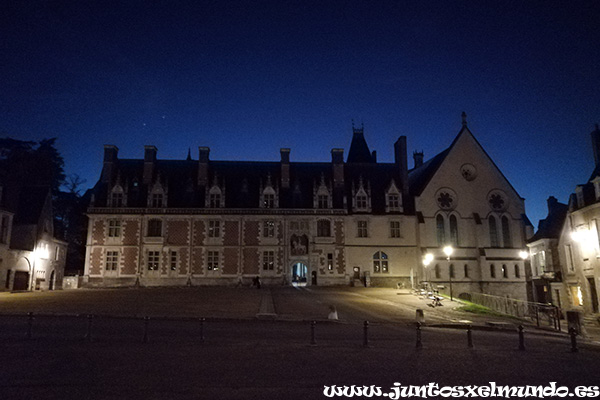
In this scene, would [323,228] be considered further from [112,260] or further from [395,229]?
[112,260]

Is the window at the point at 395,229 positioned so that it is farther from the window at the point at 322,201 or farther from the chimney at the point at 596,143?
the chimney at the point at 596,143

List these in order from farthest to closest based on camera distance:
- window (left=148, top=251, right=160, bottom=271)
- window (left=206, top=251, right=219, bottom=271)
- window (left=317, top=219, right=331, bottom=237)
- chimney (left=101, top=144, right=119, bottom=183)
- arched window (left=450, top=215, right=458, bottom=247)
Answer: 1. arched window (left=450, top=215, right=458, bottom=247)
2. chimney (left=101, top=144, right=119, bottom=183)
3. window (left=317, top=219, right=331, bottom=237)
4. window (left=206, top=251, right=219, bottom=271)
5. window (left=148, top=251, right=160, bottom=271)

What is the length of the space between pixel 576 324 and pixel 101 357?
18055 mm

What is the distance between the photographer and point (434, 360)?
36.4 ft

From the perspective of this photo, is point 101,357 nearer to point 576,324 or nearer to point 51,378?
point 51,378

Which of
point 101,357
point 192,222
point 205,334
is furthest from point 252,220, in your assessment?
point 101,357

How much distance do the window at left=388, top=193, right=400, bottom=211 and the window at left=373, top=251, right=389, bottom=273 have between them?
4.88m

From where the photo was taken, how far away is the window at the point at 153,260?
4191cm

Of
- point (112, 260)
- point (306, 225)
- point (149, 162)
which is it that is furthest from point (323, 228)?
point (112, 260)

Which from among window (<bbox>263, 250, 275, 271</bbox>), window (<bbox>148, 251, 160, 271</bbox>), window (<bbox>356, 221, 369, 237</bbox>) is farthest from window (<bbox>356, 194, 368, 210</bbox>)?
window (<bbox>148, 251, 160, 271</bbox>)

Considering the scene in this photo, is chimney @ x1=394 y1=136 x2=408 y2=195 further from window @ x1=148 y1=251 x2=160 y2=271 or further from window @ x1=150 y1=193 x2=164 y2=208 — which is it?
window @ x1=148 y1=251 x2=160 y2=271

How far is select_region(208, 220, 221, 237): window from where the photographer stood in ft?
140

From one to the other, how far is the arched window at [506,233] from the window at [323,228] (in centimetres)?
1856

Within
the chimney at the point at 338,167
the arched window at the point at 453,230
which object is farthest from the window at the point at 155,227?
the arched window at the point at 453,230
